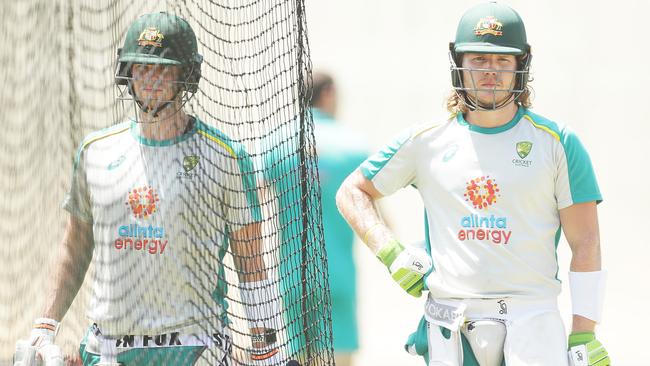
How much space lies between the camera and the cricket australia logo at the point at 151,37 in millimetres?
4738

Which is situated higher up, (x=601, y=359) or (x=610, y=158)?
(x=601, y=359)

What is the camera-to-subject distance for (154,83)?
4.75 metres

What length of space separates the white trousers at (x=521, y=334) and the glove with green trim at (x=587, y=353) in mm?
33

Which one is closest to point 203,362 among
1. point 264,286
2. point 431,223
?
point 264,286

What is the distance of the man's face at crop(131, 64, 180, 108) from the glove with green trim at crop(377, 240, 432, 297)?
38.9 inches

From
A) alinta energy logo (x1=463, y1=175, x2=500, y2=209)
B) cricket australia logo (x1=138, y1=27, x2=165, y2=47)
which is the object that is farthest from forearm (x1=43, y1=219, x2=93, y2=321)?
alinta energy logo (x1=463, y1=175, x2=500, y2=209)

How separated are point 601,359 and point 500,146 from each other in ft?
2.68

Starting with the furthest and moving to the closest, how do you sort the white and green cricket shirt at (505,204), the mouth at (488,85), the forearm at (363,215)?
1. the forearm at (363,215)
2. the mouth at (488,85)
3. the white and green cricket shirt at (505,204)

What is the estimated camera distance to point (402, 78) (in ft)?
30.8

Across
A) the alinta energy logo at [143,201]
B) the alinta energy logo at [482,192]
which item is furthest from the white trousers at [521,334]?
the alinta energy logo at [143,201]

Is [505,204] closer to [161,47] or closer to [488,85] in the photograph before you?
[488,85]

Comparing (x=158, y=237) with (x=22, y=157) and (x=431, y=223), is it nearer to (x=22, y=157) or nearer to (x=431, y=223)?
(x=22, y=157)

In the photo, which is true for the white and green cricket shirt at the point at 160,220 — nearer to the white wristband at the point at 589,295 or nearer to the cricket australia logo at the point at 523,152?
the cricket australia logo at the point at 523,152

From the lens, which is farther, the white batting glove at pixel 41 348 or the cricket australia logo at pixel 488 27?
the cricket australia logo at pixel 488 27
